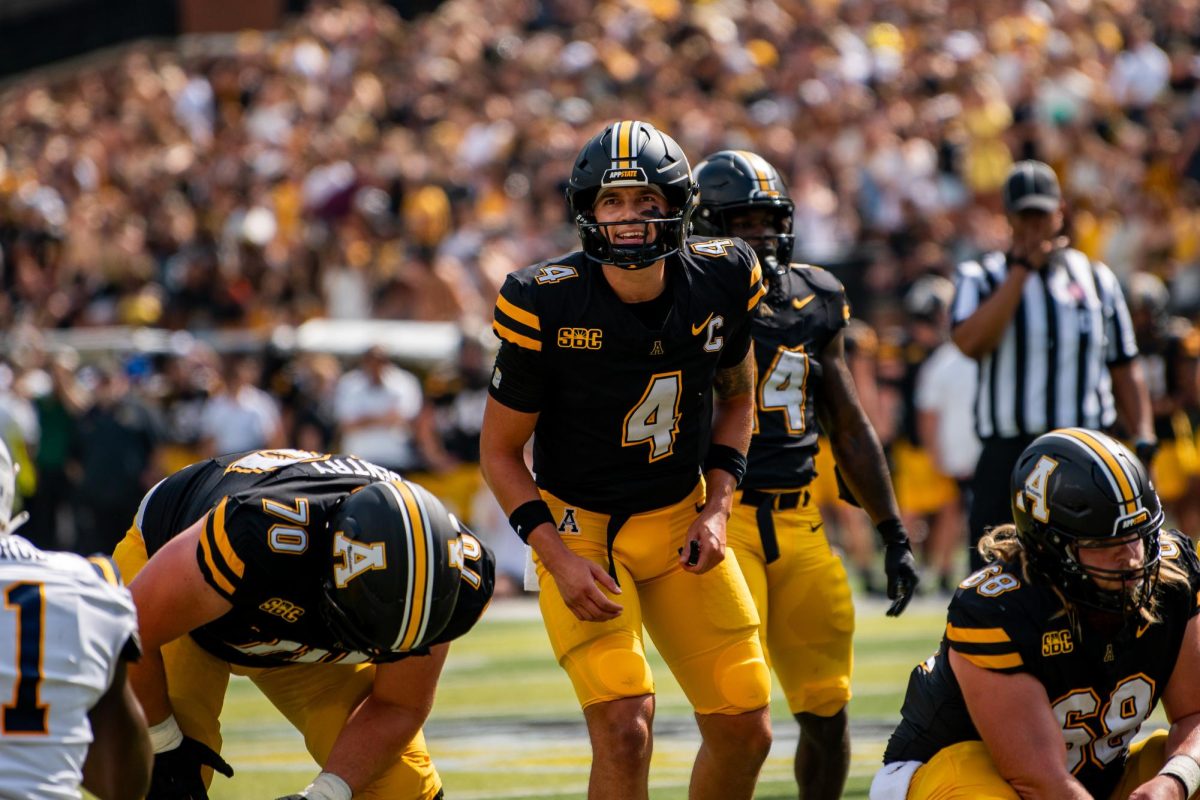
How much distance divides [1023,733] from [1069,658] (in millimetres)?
203

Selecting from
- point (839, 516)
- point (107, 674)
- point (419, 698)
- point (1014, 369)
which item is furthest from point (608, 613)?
point (839, 516)

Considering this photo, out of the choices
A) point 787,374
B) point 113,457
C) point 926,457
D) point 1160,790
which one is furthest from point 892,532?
point 113,457

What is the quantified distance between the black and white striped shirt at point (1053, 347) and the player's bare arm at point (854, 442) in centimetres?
119

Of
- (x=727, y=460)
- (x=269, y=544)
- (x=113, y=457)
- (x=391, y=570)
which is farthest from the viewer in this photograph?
(x=113, y=457)

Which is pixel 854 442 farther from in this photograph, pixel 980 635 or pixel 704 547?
pixel 980 635

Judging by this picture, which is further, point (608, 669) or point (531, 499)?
point (531, 499)

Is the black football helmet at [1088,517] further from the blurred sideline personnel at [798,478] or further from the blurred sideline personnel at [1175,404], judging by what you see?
the blurred sideline personnel at [1175,404]

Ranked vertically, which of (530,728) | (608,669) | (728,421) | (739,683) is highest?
(728,421)

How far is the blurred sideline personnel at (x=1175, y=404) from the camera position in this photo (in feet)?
33.7

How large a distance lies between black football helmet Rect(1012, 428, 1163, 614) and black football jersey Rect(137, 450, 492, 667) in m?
1.23

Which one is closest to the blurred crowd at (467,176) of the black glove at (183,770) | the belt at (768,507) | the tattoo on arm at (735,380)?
the belt at (768,507)

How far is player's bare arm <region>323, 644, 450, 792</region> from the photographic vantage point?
4.30 m

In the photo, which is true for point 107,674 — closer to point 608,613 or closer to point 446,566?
point 446,566

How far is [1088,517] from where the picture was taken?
12.7 ft
